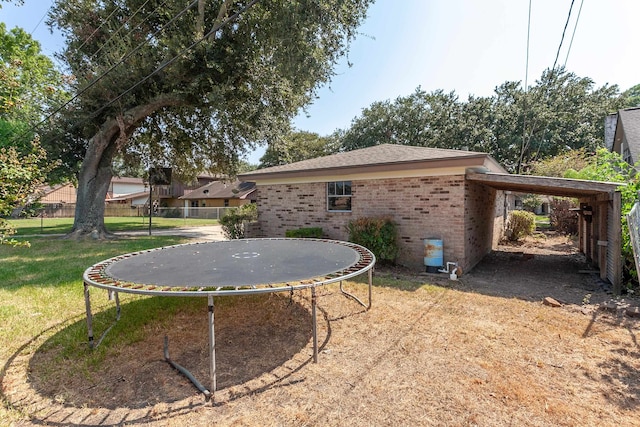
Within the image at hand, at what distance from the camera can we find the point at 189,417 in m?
2.27

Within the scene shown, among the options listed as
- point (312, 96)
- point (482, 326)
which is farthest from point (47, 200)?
point (482, 326)

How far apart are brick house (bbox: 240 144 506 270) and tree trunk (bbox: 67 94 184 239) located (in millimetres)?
5788

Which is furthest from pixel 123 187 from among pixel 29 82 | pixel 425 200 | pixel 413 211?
pixel 425 200

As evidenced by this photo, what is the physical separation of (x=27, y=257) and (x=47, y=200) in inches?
1520

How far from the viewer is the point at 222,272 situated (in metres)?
3.50

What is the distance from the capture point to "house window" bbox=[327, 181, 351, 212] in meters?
8.28

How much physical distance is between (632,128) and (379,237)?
974cm

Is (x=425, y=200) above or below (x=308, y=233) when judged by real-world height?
above

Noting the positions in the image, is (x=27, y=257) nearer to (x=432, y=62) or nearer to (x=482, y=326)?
(x=482, y=326)

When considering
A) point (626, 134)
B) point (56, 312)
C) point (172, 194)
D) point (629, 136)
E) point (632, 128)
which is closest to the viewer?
point (56, 312)

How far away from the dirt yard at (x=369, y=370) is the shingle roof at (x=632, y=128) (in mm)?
6248

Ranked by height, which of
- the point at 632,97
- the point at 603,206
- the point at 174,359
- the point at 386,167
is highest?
the point at 632,97

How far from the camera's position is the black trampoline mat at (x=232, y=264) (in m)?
3.17

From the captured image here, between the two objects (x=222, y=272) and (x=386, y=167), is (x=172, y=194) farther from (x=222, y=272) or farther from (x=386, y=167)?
(x=222, y=272)
